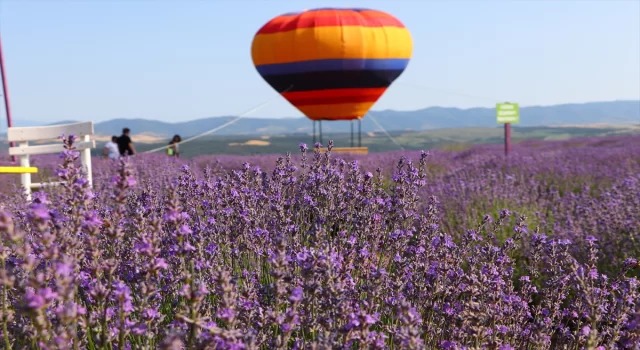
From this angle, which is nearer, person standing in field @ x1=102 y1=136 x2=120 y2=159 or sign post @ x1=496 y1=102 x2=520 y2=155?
person standing in field @ x1=102 y1=136 x2=120 y2=159

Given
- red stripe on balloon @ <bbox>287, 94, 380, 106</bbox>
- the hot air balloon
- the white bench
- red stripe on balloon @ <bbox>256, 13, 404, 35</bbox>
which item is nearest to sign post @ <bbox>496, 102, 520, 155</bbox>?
the hot air balloon

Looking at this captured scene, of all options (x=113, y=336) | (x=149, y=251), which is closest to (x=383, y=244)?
(x=113, y=336)

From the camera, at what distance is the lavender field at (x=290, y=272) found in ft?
6.14

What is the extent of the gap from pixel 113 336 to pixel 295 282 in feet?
2.69

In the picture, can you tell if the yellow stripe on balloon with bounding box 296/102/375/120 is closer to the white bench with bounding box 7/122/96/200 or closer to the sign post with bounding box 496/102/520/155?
the sign post with bounding box 496/102/520/155

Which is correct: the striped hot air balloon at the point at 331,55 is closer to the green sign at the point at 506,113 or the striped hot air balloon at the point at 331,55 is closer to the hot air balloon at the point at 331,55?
the hot air balloon at the point at 331,55

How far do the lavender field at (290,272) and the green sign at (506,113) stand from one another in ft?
36.3

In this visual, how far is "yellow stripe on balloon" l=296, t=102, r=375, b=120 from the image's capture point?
19.0m

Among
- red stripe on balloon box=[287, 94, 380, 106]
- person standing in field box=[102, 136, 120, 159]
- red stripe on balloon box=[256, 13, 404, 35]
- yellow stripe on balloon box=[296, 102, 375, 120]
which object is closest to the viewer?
person standing in field box=[102, 136, 120, 159]

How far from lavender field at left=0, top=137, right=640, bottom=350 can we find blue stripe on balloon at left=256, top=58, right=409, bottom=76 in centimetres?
1236

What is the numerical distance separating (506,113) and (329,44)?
466cm

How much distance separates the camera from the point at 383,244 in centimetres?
356

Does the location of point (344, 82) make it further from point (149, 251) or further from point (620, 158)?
point (149, 251)

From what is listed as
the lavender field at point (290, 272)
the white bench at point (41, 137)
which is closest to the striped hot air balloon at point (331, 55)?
the white bench at point (41, 137)
